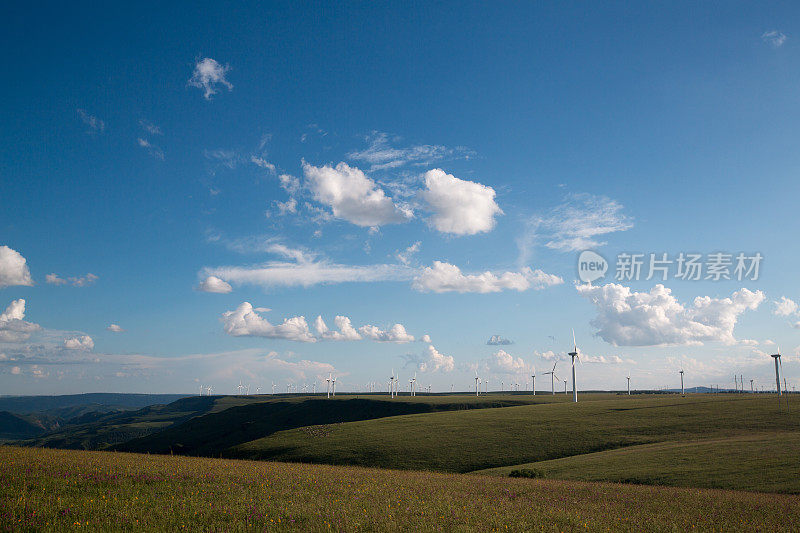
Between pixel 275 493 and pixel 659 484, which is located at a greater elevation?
pixel 275 493

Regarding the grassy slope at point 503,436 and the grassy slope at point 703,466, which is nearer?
the grassy slope at point 703,466

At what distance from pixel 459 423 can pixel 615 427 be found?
27749mm

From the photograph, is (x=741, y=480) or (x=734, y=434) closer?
(x=741, y=480)

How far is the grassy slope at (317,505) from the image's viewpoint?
15.4 metres

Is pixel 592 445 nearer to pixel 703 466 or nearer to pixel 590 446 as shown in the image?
pixel 590 446

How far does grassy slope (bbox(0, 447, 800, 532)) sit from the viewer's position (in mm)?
15414

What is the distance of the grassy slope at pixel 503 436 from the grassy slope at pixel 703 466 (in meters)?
10.3

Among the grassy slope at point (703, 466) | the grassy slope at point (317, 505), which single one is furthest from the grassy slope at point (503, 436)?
the grassy slope at point (317, 505)

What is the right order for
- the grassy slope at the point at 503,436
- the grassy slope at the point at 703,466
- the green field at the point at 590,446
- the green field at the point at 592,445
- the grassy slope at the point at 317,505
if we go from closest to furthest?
the grassy slope at the point at 317,505 → the grassy slope at the point at 703,466 → the green field at the point at 590,446 → the green field at the point at 592,445 → the grassy slope at the point at 503,436

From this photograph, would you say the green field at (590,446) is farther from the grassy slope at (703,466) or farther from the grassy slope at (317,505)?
the grassy slope at (317,505)

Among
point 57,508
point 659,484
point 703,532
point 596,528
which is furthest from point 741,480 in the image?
point 57,508

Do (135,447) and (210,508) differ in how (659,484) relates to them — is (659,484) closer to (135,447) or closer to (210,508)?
(210,508)

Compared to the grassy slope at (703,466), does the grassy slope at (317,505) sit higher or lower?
higher

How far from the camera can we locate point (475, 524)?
1608 centimetres
